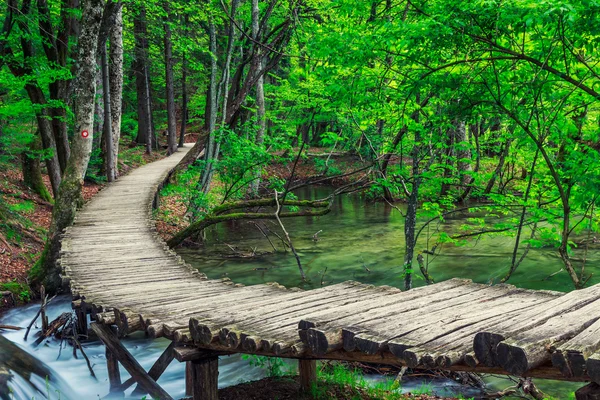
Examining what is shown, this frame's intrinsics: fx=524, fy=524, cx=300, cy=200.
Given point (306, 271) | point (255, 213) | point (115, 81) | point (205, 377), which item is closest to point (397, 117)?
point (255, 213)

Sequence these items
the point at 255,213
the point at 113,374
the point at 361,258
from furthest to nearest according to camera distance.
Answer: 1. the point at 361,258
2. the point at 255,213
3. the point at 113,374

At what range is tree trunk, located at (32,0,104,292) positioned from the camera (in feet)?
39.8

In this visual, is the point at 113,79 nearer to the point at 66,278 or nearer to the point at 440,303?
the point at 66,278

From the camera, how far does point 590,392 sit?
10.1 ft

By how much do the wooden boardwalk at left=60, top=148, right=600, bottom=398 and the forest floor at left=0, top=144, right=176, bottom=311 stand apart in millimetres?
2680

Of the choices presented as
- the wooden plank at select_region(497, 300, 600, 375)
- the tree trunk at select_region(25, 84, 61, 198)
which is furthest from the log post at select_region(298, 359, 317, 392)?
the tree trunk at select_region(25, 84, 61, 198)

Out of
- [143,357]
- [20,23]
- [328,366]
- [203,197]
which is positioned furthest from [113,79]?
[328,366]

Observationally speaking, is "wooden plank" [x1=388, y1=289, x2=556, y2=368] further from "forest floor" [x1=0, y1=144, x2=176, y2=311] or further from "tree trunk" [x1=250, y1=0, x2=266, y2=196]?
"tree trunk" [x1=250, y1=0, x2=266, y2=196]

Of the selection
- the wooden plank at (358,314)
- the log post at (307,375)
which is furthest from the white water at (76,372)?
the wooden plank at (358,314)

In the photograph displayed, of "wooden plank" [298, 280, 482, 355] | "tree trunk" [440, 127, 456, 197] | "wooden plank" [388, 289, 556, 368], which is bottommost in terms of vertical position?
"wooden plank" [298, 280, 482, 355]

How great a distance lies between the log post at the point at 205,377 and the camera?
5.80 m

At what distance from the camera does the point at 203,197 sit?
1641 cm

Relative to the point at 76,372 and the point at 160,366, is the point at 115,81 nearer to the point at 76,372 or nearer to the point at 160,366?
the point at 76,372

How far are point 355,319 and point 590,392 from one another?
1.90 meters
